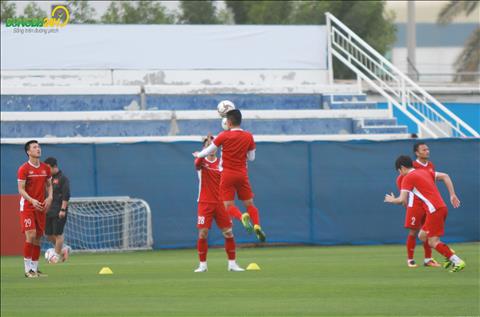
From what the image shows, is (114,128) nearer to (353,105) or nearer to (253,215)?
(353,105)

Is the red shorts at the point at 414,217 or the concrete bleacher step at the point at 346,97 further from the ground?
the concrete bleacher step at the point at 346,97

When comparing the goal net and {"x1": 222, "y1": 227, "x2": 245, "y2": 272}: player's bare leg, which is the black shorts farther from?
{"x1": 222, "y1": 227, "x2": 245, "y2": 272}: player's bare leg

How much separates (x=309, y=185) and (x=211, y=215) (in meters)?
8.52

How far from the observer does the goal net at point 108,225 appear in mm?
25453

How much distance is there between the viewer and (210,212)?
17.8m

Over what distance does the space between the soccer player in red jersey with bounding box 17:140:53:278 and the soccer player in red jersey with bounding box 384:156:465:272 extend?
5.68 metres

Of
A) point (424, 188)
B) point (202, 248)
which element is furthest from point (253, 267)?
point (424, 188)

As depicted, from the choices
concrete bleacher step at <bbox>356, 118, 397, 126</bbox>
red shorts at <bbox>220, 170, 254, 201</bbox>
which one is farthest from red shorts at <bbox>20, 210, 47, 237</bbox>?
concrete bleacher step at <bbox>356, 118, 397, 126</bbox>

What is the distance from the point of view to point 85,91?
30.7 meters

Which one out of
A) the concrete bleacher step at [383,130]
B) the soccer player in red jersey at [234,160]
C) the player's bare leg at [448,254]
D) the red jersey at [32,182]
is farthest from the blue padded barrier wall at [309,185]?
the soccer player in red jersey at [234,160]

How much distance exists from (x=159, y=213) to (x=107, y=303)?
11734mm

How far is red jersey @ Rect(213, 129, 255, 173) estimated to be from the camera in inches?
651

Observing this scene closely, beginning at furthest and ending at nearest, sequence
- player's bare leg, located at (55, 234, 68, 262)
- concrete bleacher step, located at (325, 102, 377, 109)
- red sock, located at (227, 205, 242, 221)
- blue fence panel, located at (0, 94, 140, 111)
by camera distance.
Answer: concrete bleacher step, located at (325, 102, 377, 109), blue fence panel, located at (0, 94, 140, 111), player's bare leg, located at (55, 234, 68, 262), red sock, located at (227, 205, 242, 221)

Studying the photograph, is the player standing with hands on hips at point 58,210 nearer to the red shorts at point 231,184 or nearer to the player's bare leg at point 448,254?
the red shorts at point 231,184
